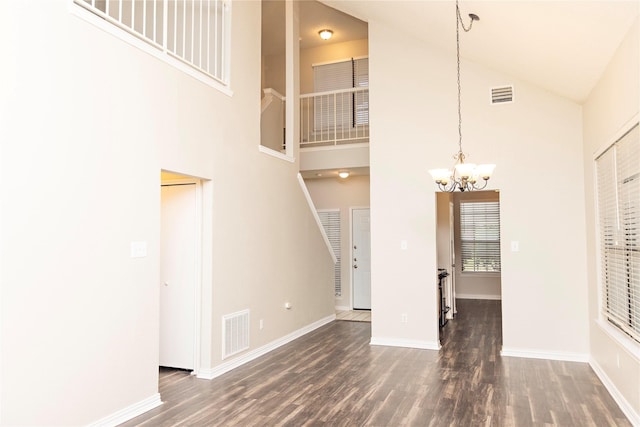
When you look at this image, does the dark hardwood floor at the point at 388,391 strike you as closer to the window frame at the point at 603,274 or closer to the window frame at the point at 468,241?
the window frame at the point at 603,274

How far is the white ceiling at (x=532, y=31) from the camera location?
10.6ft

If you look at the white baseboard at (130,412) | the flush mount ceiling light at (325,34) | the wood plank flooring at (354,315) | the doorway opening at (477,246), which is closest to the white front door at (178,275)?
the white baseboard at (130,412)

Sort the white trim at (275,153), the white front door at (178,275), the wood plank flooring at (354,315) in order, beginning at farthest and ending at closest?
the wood plank flooring at (354,315), the white trim at (275,153), the white front door at (178,275)

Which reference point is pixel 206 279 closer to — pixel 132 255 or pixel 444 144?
pixel 132 255

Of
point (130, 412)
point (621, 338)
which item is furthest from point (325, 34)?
point (130, 412)

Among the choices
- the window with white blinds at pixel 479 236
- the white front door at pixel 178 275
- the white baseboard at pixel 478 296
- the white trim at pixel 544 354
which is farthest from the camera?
the window with white blinds at pixel 479 236

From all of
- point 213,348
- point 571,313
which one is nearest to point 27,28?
point 213,348

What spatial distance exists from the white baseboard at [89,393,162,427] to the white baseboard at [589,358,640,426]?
3636mm

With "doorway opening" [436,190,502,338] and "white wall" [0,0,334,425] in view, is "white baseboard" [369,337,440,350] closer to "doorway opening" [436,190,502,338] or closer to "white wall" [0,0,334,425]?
"white wall" [0,0,334,425]

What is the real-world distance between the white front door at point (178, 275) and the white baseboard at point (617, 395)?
12.3ft

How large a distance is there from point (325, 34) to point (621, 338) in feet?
22.0

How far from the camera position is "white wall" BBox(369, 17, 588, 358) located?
16.5ft

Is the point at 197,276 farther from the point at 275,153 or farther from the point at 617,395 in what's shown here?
the point at 617,395

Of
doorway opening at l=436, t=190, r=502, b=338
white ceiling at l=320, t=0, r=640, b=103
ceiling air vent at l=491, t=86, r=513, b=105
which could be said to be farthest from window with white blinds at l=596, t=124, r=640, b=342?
doorway opening at l=436, t=190, r=502, b=338
